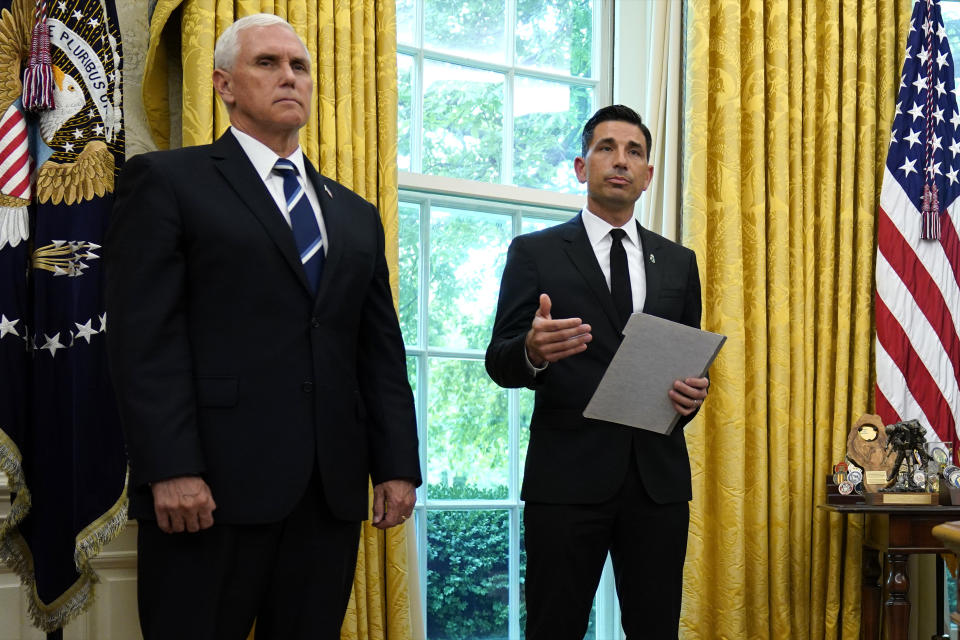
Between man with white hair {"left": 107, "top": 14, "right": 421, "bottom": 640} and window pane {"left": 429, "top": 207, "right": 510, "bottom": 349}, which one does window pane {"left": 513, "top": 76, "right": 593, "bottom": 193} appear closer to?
window pane {"left": 429, "top": 207, "right": 510, "bottom": 349}

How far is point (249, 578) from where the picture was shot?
Answer: 1.51 meters

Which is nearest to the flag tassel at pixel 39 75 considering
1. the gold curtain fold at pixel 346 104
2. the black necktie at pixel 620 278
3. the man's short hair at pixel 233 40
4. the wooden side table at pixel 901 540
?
the gold curtain fold at pixel 346 104

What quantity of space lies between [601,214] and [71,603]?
1.50 meters

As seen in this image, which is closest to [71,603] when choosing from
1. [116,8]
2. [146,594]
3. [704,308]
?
[146,594]

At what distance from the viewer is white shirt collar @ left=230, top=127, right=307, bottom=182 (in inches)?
67.1

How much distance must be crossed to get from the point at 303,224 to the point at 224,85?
0.32 meters

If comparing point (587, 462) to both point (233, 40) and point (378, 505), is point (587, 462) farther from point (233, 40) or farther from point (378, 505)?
point (233, 40)

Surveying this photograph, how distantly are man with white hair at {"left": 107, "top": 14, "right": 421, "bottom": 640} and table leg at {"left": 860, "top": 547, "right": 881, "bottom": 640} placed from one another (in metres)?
2.00

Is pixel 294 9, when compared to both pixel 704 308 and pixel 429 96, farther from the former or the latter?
pixel 704 308

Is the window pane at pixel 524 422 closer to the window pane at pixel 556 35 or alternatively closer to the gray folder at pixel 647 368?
the window pane at pixel 556 35

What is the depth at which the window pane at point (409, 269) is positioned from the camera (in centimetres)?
311

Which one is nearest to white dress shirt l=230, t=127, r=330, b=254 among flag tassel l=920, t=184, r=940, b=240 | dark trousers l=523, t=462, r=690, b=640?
dark trousers l=523, t=462, r=690, b=640

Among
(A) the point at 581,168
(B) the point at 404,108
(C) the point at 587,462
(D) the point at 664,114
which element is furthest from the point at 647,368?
(D) the point at 664,114

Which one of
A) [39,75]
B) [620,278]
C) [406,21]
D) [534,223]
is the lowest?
[620,278]
